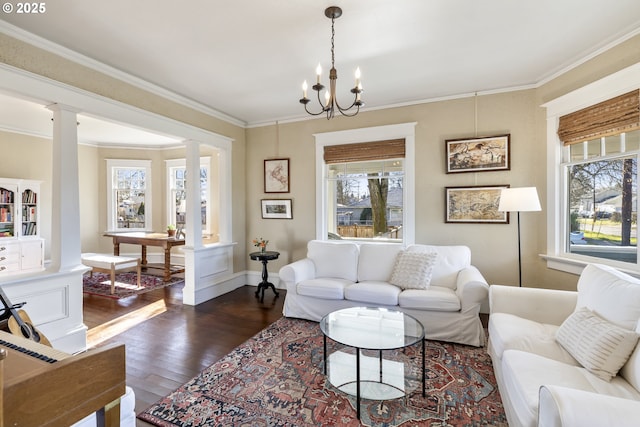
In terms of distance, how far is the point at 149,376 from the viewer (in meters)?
2.33

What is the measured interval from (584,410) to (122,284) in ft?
19.2

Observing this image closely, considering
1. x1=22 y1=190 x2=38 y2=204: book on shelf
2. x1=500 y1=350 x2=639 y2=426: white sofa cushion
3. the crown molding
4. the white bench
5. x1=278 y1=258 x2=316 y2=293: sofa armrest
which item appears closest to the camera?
x1=500 y1=350 x2=639 y2=426: white sofa cushion

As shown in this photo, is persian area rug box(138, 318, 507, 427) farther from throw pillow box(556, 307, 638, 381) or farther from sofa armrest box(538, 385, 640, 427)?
sofa armrest box(538, 385, 640, 427)

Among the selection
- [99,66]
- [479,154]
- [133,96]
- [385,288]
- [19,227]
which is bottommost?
[385,288]

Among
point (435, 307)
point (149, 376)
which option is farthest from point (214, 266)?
point (435, 307)

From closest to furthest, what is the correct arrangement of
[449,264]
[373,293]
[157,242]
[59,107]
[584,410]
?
[584,410], [59,107], [373,293], [449,264], [157,242]

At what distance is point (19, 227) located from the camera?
494 cm

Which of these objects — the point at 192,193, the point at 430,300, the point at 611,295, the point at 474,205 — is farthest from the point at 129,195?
the point at 611,295

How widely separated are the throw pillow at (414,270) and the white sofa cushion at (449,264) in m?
0.13

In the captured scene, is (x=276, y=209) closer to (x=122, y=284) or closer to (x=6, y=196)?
(x=122, y=284)

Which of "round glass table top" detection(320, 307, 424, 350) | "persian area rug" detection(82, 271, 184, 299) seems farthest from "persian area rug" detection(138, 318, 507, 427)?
"persian area rug" detection(82, 271, 184, 299)

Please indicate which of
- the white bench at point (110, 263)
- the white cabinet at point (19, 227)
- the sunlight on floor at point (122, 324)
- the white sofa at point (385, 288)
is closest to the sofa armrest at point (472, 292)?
the white sofa at point (385, 288)

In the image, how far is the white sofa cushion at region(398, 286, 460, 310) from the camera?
2.81 metres

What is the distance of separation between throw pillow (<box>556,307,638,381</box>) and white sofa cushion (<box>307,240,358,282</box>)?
217cm
